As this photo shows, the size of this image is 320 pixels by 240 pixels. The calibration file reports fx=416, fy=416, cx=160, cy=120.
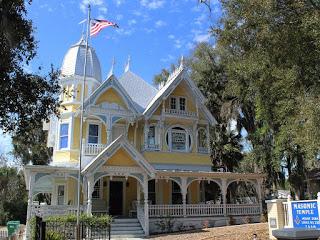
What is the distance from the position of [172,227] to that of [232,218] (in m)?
4.74

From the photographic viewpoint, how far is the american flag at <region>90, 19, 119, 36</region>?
22984mm

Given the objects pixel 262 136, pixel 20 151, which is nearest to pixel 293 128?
pixel 262 136

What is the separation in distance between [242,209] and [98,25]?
15.6 metres

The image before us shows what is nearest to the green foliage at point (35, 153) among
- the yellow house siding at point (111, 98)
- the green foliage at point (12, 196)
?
the green foliage at point (12, 196)

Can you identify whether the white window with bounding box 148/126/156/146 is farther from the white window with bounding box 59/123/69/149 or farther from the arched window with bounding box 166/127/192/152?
the white window with bounding box 59/123/69/149

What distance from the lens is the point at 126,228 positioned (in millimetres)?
23500

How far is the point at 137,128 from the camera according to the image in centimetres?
2983

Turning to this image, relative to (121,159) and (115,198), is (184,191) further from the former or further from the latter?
(121,159)

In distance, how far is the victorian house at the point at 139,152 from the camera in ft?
81.0

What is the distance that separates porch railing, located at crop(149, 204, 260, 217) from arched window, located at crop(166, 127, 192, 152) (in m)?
4.65

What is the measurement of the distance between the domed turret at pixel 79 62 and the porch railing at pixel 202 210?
34.8 feet

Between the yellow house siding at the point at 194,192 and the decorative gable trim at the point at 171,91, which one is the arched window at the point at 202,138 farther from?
the yellow house siding at the point at 194,192

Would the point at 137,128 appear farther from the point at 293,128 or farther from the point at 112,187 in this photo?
the point at 293,128

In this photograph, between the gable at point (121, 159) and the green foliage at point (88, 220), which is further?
the gable at point (121, 159)
